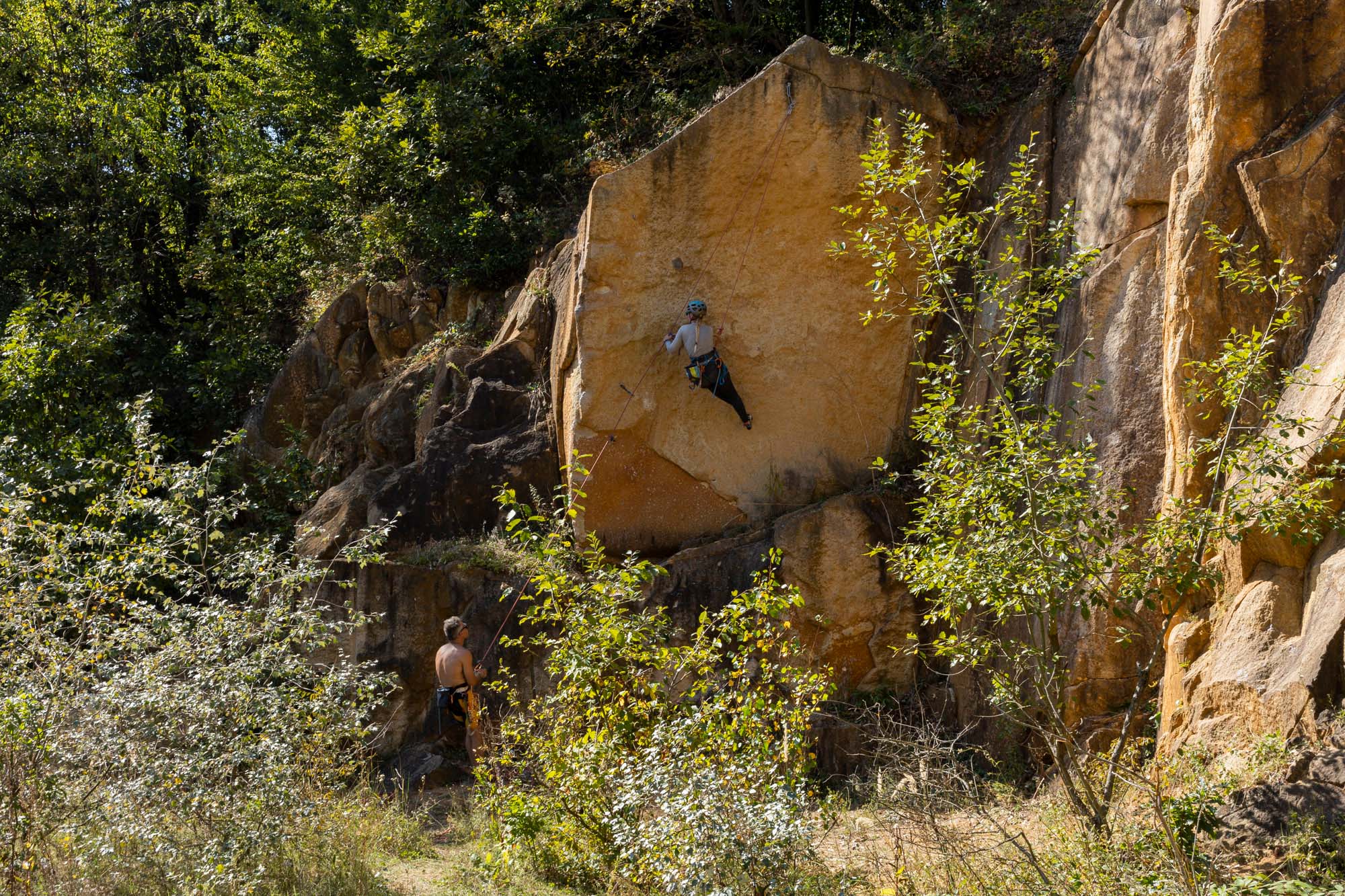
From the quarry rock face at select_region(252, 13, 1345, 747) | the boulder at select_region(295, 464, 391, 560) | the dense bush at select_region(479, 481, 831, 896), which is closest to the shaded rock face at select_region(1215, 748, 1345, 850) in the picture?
the quarry rock face at select_region(252, 13, 1345, 747)

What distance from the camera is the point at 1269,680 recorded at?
21.0ft

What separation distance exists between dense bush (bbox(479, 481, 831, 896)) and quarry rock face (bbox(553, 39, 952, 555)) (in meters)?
4.57

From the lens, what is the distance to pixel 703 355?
36.3ft

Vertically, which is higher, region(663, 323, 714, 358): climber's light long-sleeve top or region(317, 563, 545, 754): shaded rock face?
region(663, 323, 714, 358): climber's light long-sleeve top

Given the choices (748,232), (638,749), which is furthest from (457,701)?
(748,232)

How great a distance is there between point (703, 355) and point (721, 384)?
1.21 ft

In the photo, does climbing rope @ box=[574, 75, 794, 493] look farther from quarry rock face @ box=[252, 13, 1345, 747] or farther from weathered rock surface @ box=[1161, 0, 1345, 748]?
weathered rock surface @ box=[1161, 0, 1345, 748]

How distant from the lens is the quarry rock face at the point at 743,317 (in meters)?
11.5

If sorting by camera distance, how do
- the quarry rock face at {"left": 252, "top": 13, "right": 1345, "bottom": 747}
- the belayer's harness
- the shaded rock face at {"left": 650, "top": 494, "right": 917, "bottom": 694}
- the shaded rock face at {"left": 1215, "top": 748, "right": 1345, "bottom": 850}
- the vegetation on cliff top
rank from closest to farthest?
the shaded rock face at {"left": 1215, "top": 748, "right": 1345, "bottom": 850}
the quarry rock face at {"left": 252, "top": 13, "right": 1345, "bottom": 747}
the belayer's harness
the shaded rock face at {"left": 650, "top": 494, "right": 917, "bottom": 694}
the vegetation on cliff top

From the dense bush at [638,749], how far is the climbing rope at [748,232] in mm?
4562

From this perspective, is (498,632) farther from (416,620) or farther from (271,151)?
(271,151)

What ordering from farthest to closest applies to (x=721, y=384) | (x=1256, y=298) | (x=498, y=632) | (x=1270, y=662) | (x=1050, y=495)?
1. (x=498, y=632)
2. (x=721, y=384)
3. (x=1256, y=298)
4. (x=1270, y=662)
5. (x=1050, y=495)

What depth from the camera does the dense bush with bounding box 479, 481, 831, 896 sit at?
546 cm

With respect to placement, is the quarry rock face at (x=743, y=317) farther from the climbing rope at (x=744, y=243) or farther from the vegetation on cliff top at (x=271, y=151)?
the vegetation on cliff top at (x=271, y=151)
